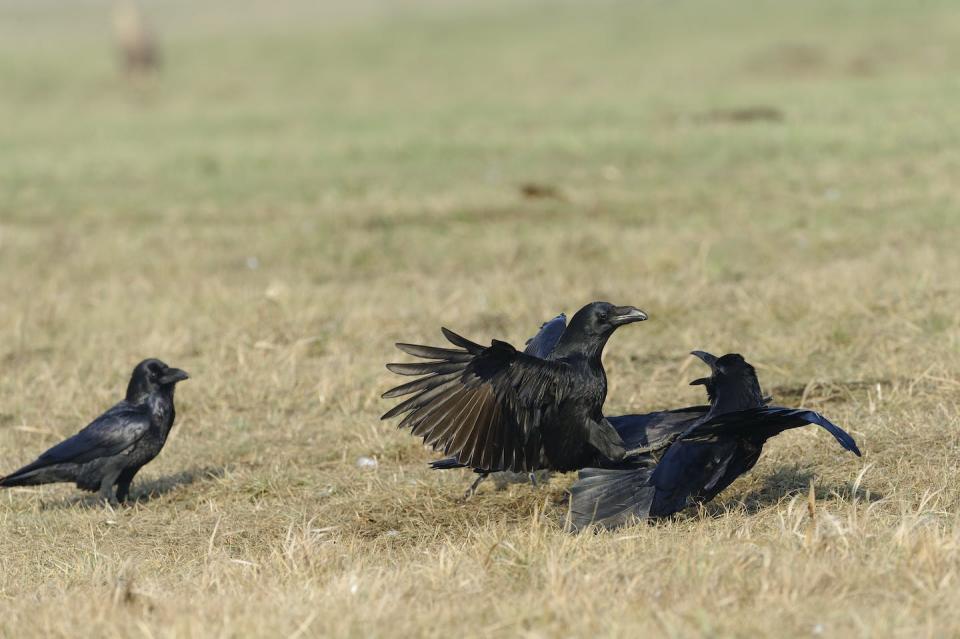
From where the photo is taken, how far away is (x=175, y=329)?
7.84 meters

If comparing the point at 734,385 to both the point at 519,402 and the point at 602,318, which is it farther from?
the point at 519,402

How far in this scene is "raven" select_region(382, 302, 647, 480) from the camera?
15.0 ft

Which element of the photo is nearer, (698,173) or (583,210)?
(583,210)

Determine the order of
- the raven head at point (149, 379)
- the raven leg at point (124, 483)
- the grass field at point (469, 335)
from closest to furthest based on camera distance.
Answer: the grass field at point (469, 335) → the raven leg at point (124, 483) → the raven head at point (149, 379)

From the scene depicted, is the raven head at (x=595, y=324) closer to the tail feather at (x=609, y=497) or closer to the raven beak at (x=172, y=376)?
the tail feather at (x=609, y=497)

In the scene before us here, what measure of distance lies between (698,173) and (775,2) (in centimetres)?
2262

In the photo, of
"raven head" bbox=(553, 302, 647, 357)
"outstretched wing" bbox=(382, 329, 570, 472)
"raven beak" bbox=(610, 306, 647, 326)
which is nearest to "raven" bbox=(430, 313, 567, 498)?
"raven head" bbox=(553, 302, 647, 357)

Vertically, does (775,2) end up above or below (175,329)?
above

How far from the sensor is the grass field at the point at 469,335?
356 cm

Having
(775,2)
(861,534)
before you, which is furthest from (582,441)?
(775,2)

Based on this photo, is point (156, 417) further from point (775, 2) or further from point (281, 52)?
point (775, 2)

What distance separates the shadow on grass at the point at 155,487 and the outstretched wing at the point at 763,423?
241 centimetres

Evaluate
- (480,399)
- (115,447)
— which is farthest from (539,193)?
(480,399)

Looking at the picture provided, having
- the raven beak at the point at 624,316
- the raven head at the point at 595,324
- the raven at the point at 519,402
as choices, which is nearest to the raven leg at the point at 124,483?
the raven at the point at 519,402
